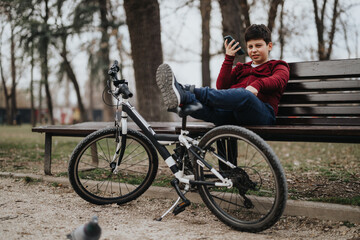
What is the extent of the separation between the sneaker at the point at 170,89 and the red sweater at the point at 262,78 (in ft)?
2.04

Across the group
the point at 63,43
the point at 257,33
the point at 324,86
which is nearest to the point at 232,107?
the point at 257,33

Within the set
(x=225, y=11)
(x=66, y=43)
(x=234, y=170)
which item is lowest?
(x=234, y=170)

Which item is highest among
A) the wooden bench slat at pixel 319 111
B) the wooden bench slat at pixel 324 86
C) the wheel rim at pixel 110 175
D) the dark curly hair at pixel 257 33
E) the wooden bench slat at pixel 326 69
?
the dark curly hair at pixel 257 33

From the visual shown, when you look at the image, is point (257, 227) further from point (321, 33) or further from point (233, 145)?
point (321, 33)

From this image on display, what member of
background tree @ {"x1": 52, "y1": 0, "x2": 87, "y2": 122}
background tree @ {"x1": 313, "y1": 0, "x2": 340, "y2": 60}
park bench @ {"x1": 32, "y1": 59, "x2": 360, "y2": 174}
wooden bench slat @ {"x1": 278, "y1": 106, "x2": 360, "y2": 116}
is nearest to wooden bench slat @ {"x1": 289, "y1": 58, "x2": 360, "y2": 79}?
park bench @ {"x1": 32, "y1": 59, "x2": 360, "y2": 174}

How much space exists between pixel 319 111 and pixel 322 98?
13 cm

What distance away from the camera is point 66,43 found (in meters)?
17.0

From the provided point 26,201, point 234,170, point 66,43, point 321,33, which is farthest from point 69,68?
point 234,170

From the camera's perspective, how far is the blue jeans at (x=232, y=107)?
2.67m

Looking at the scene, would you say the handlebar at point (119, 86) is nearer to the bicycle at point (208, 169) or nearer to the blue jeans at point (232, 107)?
the bicycle at point (208, 169)

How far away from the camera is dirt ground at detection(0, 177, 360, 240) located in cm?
252

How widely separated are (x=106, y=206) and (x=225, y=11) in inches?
206

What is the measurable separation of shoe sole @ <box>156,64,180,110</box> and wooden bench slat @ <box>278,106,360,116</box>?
1.55 metres

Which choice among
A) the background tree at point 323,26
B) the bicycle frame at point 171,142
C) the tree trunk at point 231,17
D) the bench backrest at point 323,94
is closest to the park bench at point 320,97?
the bench backrest at point 323,94
